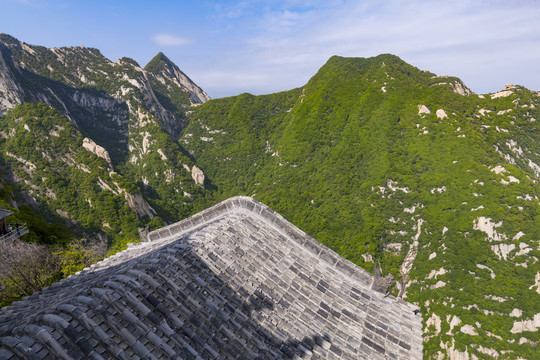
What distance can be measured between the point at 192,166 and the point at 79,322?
6871cm

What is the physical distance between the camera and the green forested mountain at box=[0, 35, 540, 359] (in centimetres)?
2911

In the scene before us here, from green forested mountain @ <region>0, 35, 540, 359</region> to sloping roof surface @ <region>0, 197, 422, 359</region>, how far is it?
128 inches

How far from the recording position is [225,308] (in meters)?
5.68

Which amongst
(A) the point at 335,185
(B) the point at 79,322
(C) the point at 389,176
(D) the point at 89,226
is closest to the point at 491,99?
(C) the point at 389,176

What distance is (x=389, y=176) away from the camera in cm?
4591

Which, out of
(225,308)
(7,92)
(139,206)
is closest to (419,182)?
(225,308)

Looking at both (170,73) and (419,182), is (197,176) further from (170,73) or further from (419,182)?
(170,73)

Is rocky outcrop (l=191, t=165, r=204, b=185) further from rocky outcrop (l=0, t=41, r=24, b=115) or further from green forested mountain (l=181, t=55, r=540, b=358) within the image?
rocky outcrop (l=0, t=41, r=24, b=115)

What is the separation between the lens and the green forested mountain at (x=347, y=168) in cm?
2911

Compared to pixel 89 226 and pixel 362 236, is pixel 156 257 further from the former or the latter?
pixel 89 226

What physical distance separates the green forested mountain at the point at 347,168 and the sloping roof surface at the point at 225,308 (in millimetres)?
3252

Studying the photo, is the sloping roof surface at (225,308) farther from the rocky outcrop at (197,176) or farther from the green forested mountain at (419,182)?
the rocky outcrop at (197,176)

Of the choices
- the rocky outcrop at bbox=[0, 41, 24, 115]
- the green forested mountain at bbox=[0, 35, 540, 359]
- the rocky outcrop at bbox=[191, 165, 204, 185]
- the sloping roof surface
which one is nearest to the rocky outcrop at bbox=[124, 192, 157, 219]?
the green forested mountain at bbox=[0, 35, 540, 359]

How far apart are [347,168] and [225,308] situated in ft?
165
